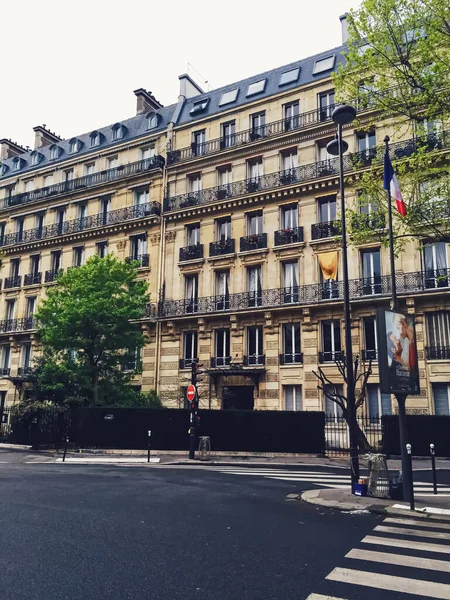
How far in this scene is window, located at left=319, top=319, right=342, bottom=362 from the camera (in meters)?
24.1

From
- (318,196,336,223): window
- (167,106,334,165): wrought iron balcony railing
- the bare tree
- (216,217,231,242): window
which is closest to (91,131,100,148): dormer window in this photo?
(167,106,334,165): wrought iron balcony railing

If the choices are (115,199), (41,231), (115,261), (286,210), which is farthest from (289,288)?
(41,231)

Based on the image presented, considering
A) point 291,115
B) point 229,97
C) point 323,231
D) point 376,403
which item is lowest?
point 376,403

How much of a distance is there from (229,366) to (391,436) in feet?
30.3

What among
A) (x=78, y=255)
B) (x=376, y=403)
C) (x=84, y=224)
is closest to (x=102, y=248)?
(x=78, y=255)

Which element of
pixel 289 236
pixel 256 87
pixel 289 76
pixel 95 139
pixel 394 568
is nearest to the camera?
pixel 394 568

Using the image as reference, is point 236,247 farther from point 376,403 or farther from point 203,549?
point 203,549

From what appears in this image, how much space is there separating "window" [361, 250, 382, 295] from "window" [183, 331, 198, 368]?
9.75 m

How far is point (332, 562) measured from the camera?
228 inches

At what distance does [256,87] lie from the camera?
3131 cm

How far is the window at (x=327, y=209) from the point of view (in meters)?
26.0

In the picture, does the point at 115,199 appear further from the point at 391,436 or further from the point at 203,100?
the point at 391,436

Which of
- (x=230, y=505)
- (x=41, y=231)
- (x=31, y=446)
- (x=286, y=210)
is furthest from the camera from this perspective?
(x=41, y=231)

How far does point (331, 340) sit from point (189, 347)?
816cm
